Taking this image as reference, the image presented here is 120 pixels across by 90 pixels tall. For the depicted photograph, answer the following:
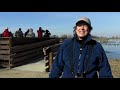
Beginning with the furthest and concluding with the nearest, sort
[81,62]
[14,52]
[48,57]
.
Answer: [14,52] → [48,57] → [81,62]

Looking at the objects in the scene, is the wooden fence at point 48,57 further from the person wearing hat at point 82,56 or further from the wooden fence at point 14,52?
the person wearing hat at point 82,56

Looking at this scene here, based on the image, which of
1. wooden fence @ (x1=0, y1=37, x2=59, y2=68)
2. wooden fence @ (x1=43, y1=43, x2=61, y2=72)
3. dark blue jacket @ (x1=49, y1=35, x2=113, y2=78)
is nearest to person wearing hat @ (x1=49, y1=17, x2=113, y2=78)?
dark blue jacket @ (x1=49, y1=35, x2=113, y2=78)

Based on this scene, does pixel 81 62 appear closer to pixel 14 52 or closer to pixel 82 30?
pixel 82 30

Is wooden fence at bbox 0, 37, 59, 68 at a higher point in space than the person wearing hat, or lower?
lower

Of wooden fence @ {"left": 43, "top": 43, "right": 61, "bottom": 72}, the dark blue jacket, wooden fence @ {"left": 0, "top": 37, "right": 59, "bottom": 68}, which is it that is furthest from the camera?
wooden fence @ {"left": 0, "top": 37, "right": 59, "bottom": 68}

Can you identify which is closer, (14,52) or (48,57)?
(48,57)

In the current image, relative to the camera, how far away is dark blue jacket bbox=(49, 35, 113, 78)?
6.42ft

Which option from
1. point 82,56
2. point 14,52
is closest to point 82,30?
point 82,56

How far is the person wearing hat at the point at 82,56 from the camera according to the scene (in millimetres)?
1967

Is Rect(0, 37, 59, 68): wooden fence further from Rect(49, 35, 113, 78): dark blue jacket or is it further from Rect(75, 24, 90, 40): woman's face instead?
Rect(75, 24, 90, 40): woman's face

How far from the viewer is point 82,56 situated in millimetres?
2047

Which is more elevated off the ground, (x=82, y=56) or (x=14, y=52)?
(x=82, y=56)

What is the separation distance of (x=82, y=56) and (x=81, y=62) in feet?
0.22
